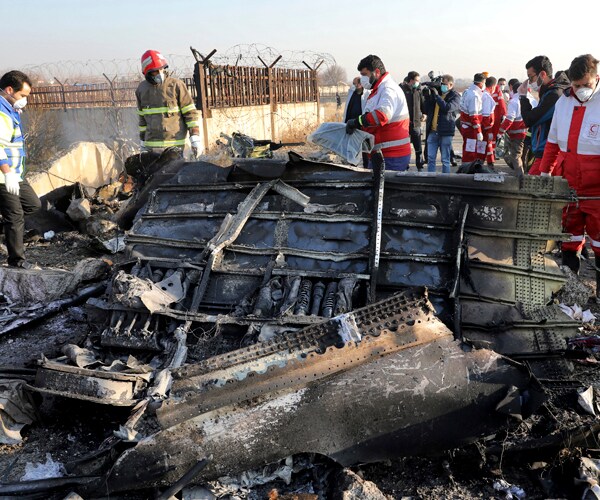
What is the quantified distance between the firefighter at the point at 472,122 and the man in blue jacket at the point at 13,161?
649cm

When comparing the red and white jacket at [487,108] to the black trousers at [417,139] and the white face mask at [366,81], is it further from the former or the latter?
the white face mask at [366,81]

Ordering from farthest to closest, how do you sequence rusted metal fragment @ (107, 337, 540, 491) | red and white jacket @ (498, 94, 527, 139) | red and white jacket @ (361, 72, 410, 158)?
1. red and white jacket @ (498, 94, 527, 139)
2. red and white jacket @ (361, 72, 410, 158)
3. rusted metal fragment @ (107, 337, 540, 491)

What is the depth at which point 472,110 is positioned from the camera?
28.1 ft

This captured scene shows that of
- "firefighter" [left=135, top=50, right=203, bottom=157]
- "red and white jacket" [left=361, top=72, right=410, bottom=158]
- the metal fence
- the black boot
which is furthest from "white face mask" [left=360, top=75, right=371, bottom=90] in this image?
the metal fence

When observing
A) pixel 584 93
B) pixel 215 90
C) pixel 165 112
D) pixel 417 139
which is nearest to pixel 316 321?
pixel 584 93

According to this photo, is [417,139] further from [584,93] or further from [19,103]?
[19,103]

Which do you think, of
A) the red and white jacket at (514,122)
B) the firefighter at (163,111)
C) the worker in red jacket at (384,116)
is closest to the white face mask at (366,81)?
the worker in red jacket at (384,116)

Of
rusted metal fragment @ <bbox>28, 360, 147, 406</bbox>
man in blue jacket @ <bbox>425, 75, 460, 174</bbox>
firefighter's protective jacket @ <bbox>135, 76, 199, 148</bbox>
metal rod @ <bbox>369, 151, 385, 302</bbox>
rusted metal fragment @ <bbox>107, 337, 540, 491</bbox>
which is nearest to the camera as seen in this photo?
rusted metal fragment @ <bbox>107, 337, 540, 491</bbox>

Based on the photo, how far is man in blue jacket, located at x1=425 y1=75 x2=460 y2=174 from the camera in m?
9.35

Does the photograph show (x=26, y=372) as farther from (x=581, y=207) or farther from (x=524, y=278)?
(x=581, y=207)

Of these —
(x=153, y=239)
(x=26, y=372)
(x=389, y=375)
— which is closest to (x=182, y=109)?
(x=153, y=239)

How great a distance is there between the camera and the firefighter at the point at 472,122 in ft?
28.1

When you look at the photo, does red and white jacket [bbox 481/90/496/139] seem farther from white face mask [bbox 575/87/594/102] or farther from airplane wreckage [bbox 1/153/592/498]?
airplane wreckage [bbox 1/153/592/498]

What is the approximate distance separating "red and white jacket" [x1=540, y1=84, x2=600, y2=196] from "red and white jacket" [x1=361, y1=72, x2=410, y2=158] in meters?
1.56
